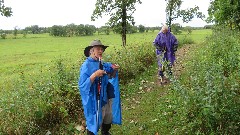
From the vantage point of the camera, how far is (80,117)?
325 inches

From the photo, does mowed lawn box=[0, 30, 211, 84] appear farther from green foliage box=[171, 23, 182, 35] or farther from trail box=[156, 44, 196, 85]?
trail box=[156, 44, 196, 85]

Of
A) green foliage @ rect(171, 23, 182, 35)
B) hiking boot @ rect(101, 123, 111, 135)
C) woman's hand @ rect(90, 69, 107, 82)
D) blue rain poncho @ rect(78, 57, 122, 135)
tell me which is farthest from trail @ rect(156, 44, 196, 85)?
green foliage @ rect(171, 23, 182, 35)

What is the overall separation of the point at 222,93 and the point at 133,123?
305cm

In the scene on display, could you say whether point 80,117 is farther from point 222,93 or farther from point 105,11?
point 105,11

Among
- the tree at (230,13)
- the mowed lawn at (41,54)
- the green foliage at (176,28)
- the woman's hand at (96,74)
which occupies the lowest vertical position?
the mowed lawn at (41,54)

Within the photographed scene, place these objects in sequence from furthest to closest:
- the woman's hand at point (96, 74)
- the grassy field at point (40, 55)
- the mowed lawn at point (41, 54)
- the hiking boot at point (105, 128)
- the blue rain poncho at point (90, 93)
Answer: the mowed lawn at point (41, 54), the grassy field at point (40, 55), the hiking boot at point (105, 128), the blue rain poncho at point (90, 93), the woman's hand at point (96, 74)

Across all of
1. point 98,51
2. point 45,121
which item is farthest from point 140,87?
point 98,51

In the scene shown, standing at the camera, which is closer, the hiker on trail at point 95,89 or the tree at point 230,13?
the hiker on trail at point 95,89

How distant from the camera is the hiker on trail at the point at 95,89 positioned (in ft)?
18.9

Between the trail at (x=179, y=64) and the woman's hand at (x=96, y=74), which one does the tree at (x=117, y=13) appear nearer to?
the trail at (x=179, y=64)

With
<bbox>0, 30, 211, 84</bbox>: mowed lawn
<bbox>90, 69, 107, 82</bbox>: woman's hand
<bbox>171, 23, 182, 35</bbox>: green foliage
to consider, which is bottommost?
<bbox>0, 30, 211, 84</bbox>: mowed lawn

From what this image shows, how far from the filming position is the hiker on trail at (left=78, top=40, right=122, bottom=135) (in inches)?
227

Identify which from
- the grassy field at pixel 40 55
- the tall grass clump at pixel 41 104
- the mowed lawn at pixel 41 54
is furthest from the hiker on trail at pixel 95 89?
the mowed lawn at pixel 41 54

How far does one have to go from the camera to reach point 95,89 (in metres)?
5.91
